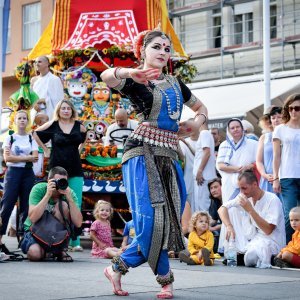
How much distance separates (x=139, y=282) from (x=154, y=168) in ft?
4.76

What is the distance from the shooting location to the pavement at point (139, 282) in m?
7.51

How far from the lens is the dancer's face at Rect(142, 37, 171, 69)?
25.1 ft

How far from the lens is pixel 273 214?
10.8 meters

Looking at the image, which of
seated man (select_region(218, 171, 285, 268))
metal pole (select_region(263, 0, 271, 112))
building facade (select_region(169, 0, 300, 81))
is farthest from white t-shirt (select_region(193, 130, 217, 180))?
building facade (select_region(169, 0, 300, 81))

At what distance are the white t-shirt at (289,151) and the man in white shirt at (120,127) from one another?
9.89 feet

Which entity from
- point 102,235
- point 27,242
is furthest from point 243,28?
point 27,242

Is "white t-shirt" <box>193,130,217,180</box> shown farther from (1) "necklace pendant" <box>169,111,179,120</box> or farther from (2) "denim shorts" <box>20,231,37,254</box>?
(1) "necklace pendant" <box>169,111,179,120</box>

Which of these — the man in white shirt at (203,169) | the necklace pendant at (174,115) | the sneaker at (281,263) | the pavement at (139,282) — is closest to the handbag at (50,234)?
the pavement at (139,282)

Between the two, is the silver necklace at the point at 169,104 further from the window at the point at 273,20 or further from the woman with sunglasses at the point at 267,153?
the window at the point at 273,20

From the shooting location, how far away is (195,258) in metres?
10.8

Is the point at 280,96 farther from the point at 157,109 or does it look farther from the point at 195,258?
the point at 157,109

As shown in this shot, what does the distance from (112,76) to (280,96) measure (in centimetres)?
1543

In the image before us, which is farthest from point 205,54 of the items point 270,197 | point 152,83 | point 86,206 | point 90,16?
point 152,83

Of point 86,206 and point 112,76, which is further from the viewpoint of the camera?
point 86,206
